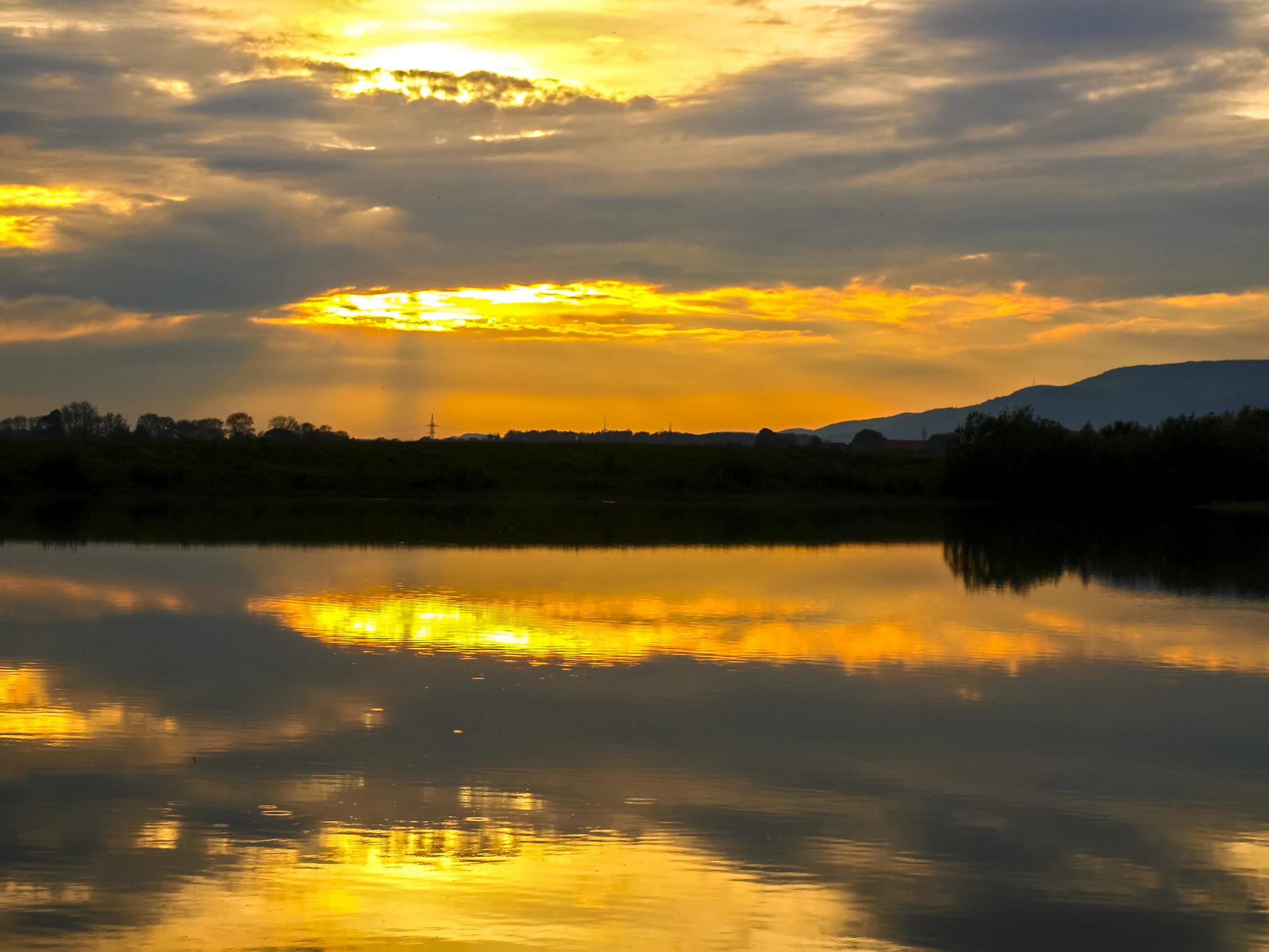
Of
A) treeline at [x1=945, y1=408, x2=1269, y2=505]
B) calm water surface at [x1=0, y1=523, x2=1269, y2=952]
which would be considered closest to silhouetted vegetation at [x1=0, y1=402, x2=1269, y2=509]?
treeline at [x1=945, y1=408, x2=1269, y2=505]

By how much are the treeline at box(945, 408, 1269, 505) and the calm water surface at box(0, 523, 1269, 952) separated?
56943 millimetres

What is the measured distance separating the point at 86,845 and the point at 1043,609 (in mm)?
19873

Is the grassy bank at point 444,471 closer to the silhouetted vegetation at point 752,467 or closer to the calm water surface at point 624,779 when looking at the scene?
the silhouetted vegetation at point 752,467

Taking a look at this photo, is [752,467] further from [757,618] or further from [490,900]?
[490,900]

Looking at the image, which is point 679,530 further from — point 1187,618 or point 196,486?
point 196,486

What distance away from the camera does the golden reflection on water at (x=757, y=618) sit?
2066 centimetres

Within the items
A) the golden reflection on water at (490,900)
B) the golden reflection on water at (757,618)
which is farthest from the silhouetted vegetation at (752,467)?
the golden reflection on water at (490,900)

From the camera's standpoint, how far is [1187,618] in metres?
25.3

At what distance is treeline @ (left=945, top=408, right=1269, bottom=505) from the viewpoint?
80938mm

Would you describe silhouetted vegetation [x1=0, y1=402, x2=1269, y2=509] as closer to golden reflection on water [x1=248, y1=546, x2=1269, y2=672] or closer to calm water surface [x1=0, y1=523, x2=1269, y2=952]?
golden reflection on water [x1=248, y1=546, x2=1269, y2=672]

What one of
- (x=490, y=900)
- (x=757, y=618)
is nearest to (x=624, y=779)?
(x=490, y=900)

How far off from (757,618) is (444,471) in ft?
178

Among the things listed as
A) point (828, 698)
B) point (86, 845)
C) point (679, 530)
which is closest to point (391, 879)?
point (86, 845)

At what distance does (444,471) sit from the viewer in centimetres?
7725
